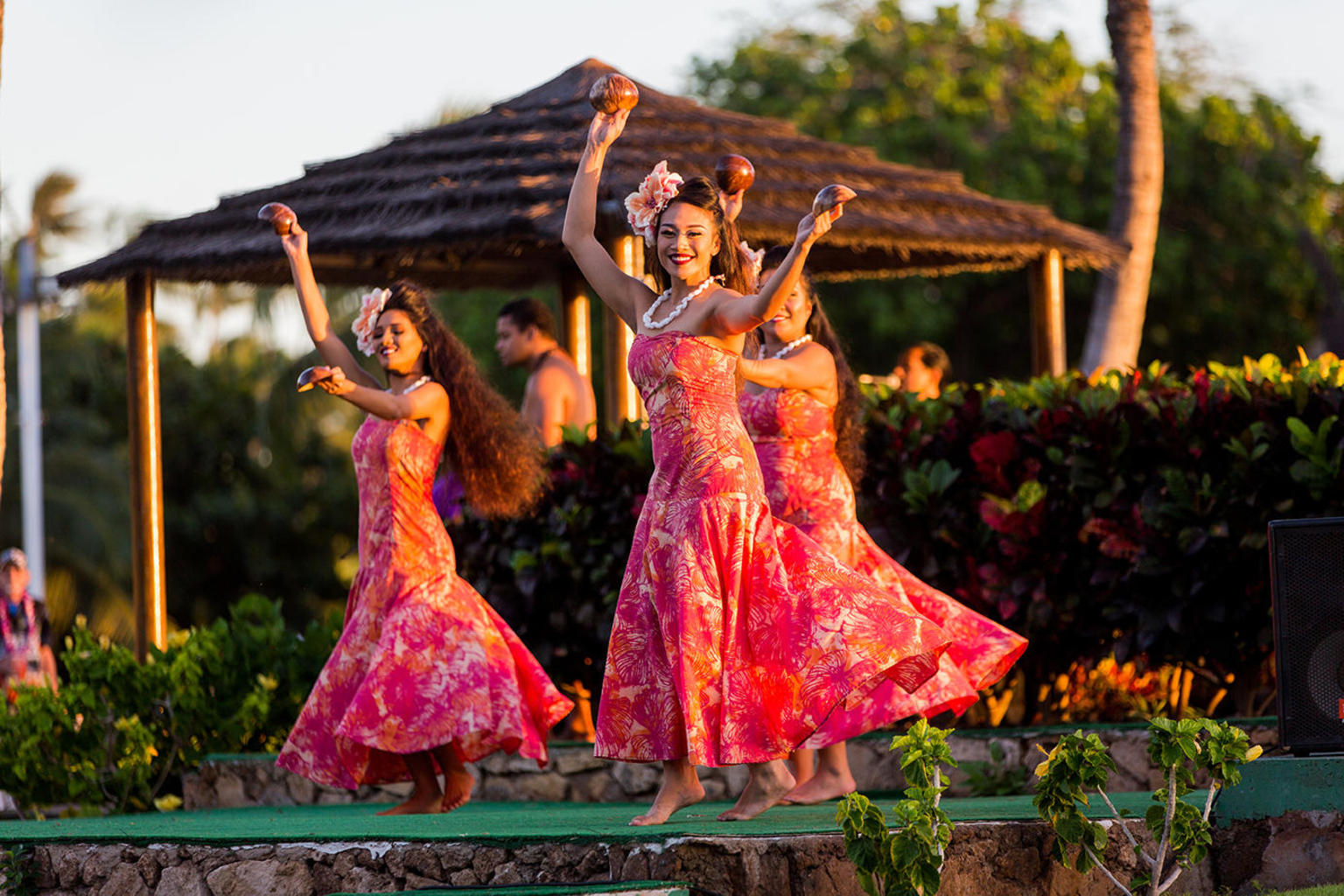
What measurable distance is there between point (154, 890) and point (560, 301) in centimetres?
551

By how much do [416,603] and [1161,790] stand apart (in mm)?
2993

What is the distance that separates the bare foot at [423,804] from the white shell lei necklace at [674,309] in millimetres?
2181

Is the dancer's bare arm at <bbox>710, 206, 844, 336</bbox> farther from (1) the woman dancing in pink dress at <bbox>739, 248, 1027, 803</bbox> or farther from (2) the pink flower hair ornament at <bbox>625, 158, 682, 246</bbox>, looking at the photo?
(1) the woman dancing in pink dress at <bbox>739, 248, 1027, 803</bbox>

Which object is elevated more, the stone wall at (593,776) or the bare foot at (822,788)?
the bare foot at (822,788)

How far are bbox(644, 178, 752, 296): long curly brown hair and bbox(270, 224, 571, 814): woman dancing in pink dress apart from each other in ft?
4.64

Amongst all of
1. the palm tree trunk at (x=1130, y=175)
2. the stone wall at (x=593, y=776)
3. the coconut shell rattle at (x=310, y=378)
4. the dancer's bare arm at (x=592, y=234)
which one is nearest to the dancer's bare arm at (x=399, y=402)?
the coconut shell rattle at (x=310, y=378)

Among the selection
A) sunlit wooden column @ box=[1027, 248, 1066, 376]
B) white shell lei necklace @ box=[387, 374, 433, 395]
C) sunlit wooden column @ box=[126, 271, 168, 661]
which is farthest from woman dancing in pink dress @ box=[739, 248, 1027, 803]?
sunlit wooden column @ box=[126, 271, 168, 661]

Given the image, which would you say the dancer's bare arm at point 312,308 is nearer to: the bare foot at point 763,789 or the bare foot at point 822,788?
the bare foot at point 822,788

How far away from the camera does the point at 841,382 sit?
6.98m

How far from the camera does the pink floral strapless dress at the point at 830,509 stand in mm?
6812

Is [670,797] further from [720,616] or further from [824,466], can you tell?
[824,466]

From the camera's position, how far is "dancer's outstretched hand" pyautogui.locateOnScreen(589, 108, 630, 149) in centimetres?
580

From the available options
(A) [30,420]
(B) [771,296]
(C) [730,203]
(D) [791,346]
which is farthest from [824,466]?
(A) [30,420]

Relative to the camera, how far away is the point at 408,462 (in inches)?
282
